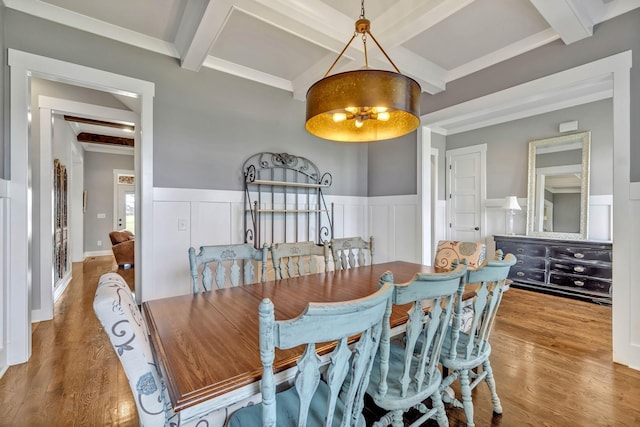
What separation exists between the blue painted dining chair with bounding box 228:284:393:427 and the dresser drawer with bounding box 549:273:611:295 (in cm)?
416

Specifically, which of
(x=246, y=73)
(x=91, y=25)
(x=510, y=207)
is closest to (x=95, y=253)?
(x=91, y=25)

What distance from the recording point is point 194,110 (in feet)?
9.89

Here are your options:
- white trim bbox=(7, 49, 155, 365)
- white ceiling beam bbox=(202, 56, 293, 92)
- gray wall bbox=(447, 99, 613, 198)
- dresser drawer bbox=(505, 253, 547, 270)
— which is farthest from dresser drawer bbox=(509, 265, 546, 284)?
white trim bbox=(7, 49, 155, 365)

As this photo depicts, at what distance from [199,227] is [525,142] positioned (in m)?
4.88

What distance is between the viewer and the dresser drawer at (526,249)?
4105 mm

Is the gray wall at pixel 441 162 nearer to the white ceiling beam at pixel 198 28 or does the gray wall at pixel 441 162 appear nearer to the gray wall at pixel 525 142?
the gray wall at pixel 525 142

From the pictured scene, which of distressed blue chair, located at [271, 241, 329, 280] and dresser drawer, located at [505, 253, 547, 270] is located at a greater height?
distressed blue chair, located at [271, 241, 329, 280]

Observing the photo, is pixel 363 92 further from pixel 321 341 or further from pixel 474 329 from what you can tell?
pixel 474 329

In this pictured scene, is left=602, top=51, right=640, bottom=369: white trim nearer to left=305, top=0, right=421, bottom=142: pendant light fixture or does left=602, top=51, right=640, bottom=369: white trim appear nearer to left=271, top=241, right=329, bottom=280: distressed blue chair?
left=305, top=0, right=421, bottom=142: pendant light fixture

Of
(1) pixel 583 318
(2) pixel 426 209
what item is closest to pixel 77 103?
(2) pixel 426 209

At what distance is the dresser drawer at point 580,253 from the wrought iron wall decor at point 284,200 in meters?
3.07

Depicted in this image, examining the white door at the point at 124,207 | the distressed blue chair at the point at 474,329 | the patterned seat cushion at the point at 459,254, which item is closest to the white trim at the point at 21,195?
the distressed blue chair at the point at 474,329

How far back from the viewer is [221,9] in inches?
79.1

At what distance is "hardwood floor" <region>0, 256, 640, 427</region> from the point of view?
5.40ft
